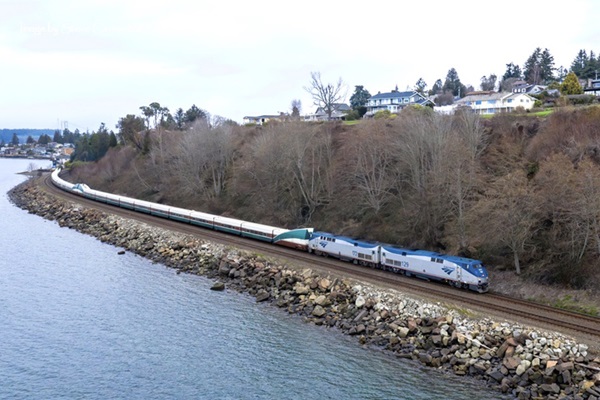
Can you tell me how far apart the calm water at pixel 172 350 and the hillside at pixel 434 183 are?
13871mm

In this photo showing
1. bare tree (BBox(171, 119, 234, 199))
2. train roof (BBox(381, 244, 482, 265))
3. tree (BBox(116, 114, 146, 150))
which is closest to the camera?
train roof (BBox(381, 244, 482, 265))

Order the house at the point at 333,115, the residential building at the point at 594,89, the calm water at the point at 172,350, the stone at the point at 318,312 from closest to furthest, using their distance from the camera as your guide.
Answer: the calm water at the point at 172,350 < the stone at the point at 318,312 < the residential building at the point at 594,89 < the house at the point at 333,115

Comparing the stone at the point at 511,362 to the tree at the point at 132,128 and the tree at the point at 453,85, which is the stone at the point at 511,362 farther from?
the tree at the point at 453,85

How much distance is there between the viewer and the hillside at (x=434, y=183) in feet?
112

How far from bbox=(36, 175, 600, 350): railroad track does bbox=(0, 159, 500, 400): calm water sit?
6024 millimetres

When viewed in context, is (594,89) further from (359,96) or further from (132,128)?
(132,128)

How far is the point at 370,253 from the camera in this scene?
40500mm

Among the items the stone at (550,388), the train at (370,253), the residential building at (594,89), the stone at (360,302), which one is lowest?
the stone at (550,388)

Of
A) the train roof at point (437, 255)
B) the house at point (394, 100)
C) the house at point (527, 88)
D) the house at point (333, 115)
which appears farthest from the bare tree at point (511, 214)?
the house at point (394, 100)

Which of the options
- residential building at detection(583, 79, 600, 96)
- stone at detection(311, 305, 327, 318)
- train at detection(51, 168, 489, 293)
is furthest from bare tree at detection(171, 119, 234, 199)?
residential building at detection(583, 79, 600, 96)

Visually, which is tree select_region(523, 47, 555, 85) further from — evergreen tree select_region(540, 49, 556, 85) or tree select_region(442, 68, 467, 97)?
tree select_region(442, 68, 467, 97)

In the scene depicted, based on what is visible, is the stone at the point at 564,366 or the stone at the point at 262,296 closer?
the stone at the point at 564,366

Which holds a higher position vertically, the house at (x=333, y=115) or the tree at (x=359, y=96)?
the tree at (x=359, y=96)

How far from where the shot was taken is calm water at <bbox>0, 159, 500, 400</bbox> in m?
25.5
